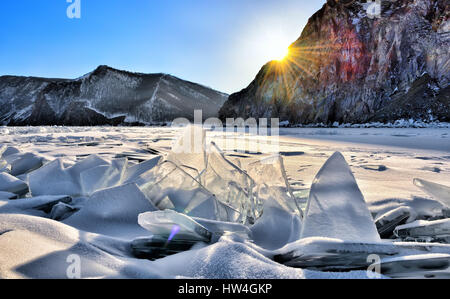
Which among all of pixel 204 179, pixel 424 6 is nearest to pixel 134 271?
pixel 204 179

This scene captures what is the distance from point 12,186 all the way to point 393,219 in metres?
1.29

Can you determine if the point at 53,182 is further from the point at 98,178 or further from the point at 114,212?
the point at 114,212

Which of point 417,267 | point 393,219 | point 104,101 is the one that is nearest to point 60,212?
point 417,267

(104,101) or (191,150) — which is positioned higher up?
(104,101)

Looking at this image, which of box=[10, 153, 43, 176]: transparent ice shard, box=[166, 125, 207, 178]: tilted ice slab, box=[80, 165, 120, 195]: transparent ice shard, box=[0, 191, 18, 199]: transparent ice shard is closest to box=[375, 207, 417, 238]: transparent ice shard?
box=[166, 125, 207, 178]: tilted ice slab

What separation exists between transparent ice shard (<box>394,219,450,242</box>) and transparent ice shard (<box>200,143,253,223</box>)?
1.27 feet

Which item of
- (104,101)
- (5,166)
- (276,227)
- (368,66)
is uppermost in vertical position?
(104,101)

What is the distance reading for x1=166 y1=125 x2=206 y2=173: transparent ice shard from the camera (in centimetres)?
94

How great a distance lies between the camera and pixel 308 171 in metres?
1.56

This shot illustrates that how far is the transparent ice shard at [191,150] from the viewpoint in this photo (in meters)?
0.94

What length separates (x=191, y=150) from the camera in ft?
3.15

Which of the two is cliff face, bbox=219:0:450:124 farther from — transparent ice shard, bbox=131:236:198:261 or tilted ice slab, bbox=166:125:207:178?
transparent ice shard, bbox=131:236:198:261

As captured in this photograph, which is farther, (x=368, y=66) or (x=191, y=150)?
(x=368, y=66)
